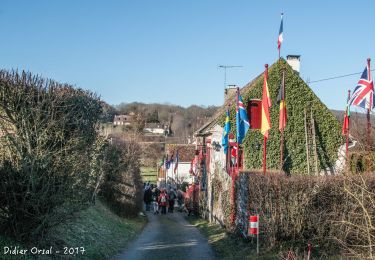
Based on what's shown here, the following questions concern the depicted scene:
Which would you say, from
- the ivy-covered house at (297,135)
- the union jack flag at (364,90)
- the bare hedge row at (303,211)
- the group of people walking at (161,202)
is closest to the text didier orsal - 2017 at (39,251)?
the bare hedge row at (303,211)

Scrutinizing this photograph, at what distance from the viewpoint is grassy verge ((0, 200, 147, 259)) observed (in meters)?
11.3

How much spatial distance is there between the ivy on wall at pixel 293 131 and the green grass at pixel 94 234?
8083 millimetres

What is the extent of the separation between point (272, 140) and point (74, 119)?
49.9 ft

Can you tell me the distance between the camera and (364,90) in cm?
1625

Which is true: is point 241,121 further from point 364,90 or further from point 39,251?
point 39,251

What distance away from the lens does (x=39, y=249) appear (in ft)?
35.1

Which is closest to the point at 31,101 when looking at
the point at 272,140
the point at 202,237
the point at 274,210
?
the point at 274,210

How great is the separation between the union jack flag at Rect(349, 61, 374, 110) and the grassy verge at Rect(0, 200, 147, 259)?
9225 millimetres

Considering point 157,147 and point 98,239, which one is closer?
point 98,239

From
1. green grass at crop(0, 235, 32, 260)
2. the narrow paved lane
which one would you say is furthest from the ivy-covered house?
green grass at crop(0, 235, 32, 260)

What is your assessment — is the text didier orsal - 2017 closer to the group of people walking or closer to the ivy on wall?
the ivy on wall

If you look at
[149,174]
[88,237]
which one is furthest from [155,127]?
[88,237]

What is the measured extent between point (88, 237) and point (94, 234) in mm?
976

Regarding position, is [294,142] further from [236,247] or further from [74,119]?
[74,119]
